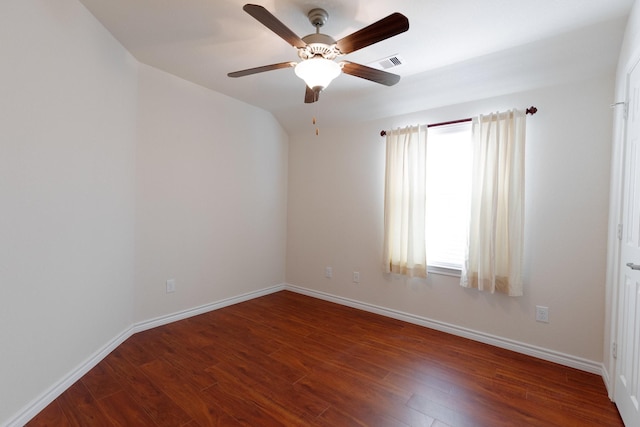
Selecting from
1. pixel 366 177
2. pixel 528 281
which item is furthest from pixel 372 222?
pixel 528 281

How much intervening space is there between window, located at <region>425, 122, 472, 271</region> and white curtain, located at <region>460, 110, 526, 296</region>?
0.15 meters

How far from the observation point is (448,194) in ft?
9.77

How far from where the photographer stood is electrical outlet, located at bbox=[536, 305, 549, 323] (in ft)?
7.89

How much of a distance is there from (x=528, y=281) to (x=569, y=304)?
302mm

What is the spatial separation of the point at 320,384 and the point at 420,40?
103 inches

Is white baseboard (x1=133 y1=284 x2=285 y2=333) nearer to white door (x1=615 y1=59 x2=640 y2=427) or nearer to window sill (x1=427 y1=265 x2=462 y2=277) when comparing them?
window sill (x1=427 y1=265 x2=462 y2=277)

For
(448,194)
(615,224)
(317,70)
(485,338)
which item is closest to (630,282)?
(615,224)

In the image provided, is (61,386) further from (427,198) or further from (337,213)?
(427,198)

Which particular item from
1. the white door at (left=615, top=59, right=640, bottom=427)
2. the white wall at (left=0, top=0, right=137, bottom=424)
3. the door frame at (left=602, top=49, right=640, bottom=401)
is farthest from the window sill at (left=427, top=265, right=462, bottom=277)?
the white wall at (left=0, top=0, right=137, bottom=424)

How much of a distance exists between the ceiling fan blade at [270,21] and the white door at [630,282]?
1.93 metres

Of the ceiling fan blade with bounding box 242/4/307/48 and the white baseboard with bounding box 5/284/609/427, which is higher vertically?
the ceiling fan blade with bounding box 242/4/307/48

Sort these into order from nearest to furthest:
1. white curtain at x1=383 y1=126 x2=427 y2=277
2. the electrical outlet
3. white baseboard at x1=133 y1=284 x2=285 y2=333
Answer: the electrical outlet
white baseboard at x1=133 y1=284 x2=285 y2=333
white curtain at x1=383 y1=126 x2=427 y2=277

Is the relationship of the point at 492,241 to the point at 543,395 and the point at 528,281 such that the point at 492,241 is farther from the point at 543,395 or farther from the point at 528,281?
the point at 543,395

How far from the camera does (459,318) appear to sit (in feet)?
9.34
